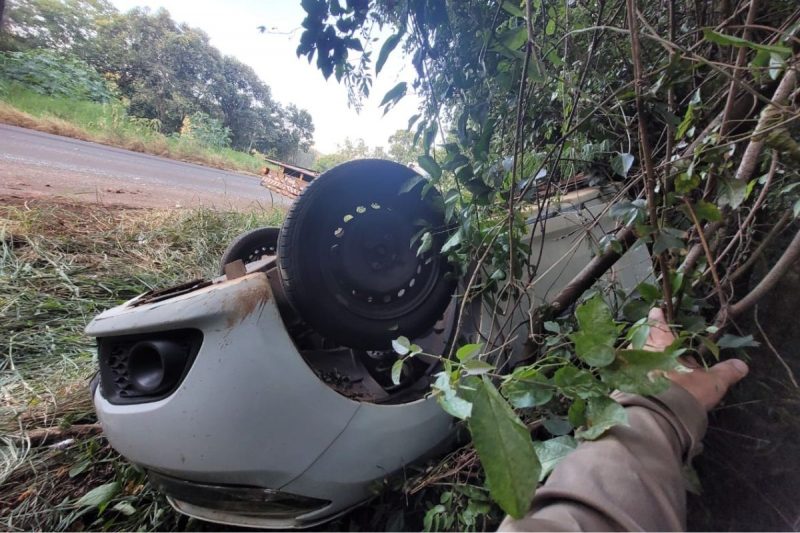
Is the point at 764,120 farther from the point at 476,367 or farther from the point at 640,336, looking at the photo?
the point at 476,367

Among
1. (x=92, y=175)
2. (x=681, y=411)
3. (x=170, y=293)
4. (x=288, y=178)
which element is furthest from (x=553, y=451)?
(x=92, y=175)

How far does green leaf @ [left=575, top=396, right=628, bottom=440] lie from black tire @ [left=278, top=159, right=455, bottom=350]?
0.85 m

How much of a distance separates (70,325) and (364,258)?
218cm

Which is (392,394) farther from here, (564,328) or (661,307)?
(661,307)

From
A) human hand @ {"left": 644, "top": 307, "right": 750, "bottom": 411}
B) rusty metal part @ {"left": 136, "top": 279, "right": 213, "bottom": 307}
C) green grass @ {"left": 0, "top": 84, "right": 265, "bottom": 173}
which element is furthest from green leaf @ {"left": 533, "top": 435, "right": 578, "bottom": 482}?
green grass @ {"left": 0, "top": 84, "right": 265, "bottom": 173}

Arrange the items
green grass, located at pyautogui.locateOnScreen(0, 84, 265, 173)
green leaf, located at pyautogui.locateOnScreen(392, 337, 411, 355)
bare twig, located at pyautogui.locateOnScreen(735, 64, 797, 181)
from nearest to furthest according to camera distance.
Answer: bare twig, located at pyautogui.locateOnScreen(735, 64, 797, 181)
green leaf, located at pyautogui.locateOnScreen(392, 337, 411, 355)
green grass, located at pyautogui.locateOnScreen(0, 84, 265, 173)

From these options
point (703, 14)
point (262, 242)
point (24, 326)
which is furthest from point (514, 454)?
point (24, 326)

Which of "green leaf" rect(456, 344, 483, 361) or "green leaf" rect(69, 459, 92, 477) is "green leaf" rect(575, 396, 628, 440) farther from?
"green leaf" rect(69, 459, 92, 477)

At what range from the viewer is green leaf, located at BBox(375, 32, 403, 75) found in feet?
3.73

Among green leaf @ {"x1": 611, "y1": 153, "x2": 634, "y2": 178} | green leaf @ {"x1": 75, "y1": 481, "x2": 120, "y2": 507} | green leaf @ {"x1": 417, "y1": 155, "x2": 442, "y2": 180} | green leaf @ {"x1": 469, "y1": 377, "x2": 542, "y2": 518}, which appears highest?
green leaf @ {"x1": 611, "y1": 153, "x2": 634, "y2": 178}

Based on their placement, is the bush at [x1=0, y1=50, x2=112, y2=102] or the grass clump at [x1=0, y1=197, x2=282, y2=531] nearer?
the grass clump at [x1=0, y1=197, x2=282, y2=531]

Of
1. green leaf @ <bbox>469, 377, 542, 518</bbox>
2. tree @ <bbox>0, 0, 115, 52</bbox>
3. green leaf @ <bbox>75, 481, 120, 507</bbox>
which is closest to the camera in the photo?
green leaf @ <bbox>469, 377, 542, 518</bbox>

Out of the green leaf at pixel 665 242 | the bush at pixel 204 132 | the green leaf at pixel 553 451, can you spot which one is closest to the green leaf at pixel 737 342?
the green leaf at pixel 665 242

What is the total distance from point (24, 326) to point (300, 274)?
7.25 ft
